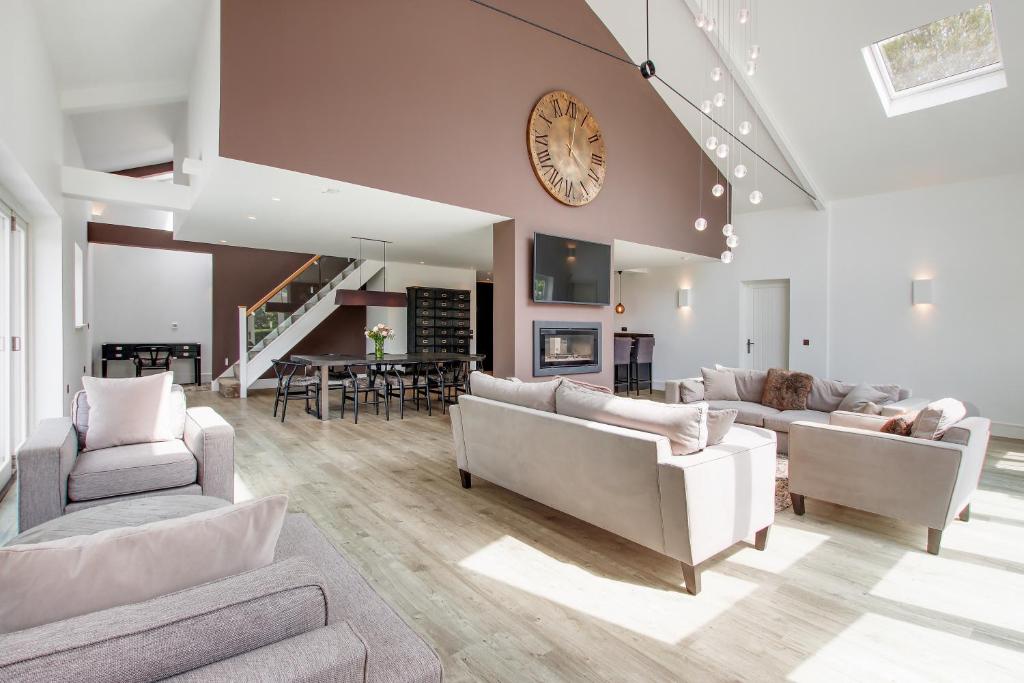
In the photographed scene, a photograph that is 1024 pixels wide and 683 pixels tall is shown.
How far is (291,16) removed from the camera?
3.97 m

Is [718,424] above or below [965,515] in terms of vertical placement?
above

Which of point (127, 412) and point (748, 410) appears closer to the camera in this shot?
point (127, 412)

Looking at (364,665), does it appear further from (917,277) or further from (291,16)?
(917,277)

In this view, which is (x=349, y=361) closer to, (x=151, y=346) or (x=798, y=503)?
(x=798, y=503)

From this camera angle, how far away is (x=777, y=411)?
16.6 ft

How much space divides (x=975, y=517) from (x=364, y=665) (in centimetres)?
411

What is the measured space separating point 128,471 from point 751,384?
17.7 feet

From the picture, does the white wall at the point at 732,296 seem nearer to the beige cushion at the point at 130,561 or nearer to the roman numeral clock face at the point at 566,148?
the roman numeral clock face at the point at 566,148

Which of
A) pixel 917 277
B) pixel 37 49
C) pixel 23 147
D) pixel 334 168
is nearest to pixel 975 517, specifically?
pixel 917 277

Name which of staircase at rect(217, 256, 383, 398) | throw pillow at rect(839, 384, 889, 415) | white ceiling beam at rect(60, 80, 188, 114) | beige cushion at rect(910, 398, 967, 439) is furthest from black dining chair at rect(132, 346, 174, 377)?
beige cushion at rect(910, 398, 967, 439)

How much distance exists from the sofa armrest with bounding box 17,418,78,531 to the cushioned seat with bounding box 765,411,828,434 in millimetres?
5120

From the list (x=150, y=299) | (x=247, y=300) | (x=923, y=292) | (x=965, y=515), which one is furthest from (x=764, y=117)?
(x=150, y=299)

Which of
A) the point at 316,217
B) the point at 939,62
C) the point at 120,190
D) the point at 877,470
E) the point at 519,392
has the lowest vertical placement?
the point at 877,470

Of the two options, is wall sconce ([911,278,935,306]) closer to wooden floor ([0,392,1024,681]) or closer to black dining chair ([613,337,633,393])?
wooden floor ([0,392,1024,681])
